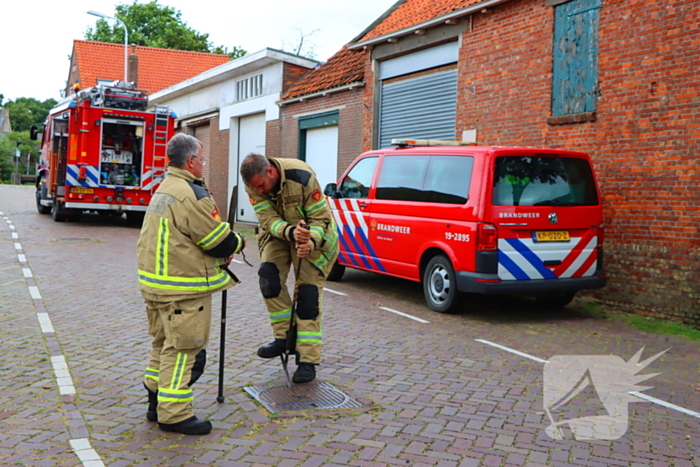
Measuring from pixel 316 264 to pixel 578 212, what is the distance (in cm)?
416

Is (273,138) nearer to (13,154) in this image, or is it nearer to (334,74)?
(334,74)

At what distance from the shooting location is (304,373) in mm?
5254

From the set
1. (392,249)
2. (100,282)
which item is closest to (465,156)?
(392,249)

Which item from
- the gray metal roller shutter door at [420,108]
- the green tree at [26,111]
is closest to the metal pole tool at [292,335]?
the gray metal roller shutter door at [420,108]

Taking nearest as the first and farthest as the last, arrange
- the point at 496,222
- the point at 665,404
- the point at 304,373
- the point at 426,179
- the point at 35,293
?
the point at 665,404 → the point at 304,373 → the point at 496,222 → the point at 426,179 → the point at 35,293

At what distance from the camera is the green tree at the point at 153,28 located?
57.5 m

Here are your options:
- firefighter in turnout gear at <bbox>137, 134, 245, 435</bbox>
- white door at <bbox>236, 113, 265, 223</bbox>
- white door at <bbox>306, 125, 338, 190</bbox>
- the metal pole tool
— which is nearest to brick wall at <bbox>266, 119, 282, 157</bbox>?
white door at <bbox>236, 113, 265, 223</bbox>

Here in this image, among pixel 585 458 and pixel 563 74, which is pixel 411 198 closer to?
pixel 563 74

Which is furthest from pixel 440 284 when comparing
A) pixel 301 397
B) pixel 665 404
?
pixel 301 397

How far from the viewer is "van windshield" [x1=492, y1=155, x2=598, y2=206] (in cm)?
785

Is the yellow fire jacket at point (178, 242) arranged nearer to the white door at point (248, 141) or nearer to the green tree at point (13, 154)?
the white door at point (248, 141)

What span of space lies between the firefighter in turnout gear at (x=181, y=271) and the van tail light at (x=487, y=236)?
13.3ft

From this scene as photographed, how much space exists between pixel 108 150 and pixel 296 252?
14.3m

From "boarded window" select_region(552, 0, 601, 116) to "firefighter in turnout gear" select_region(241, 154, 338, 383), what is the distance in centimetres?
599
